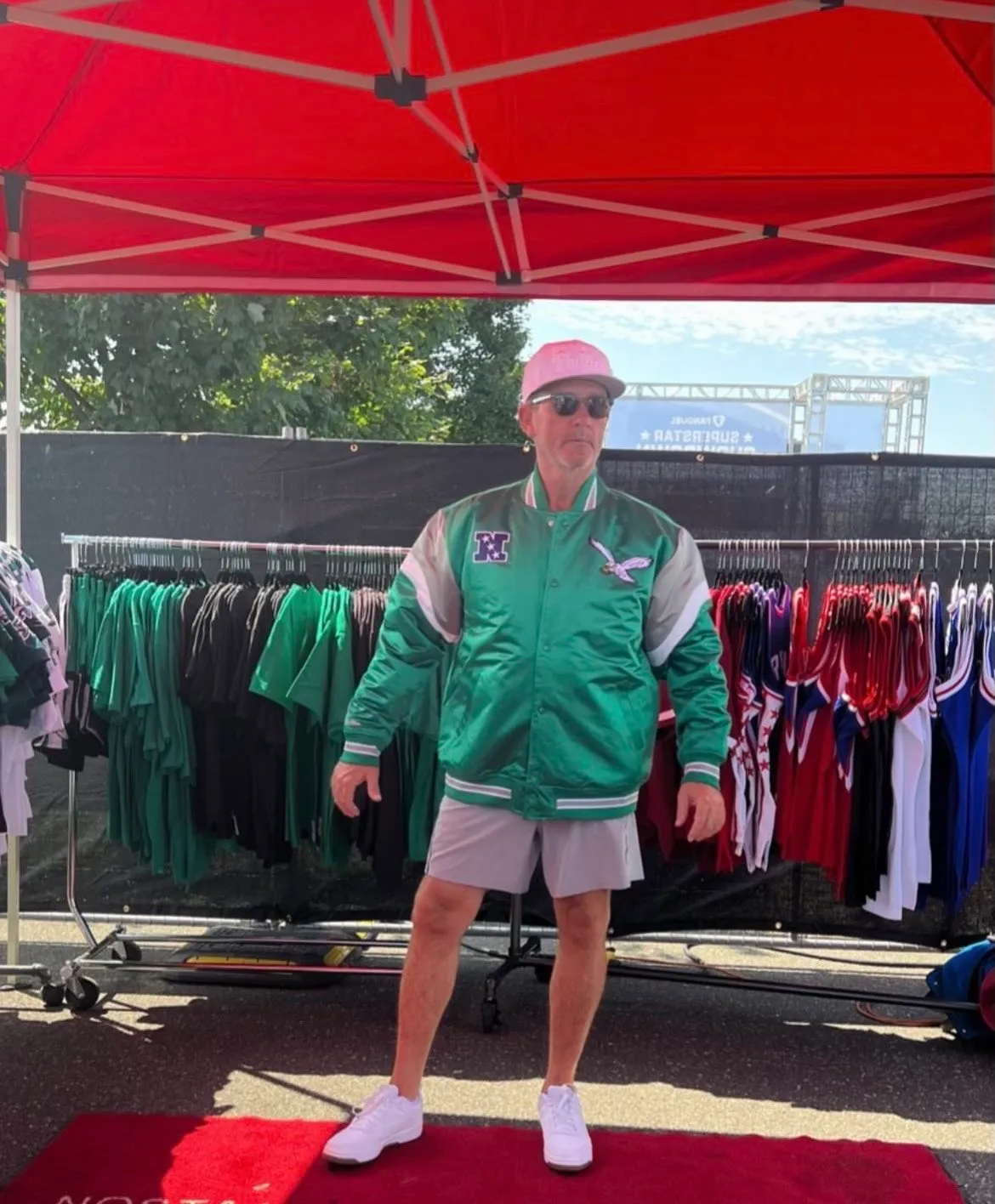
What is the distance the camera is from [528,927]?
15.0 feet

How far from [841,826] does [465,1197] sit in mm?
1870

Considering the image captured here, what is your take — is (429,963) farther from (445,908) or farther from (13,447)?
(13,447)

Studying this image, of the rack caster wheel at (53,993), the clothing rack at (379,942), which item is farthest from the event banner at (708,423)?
the rack caster wheel at (53,993)

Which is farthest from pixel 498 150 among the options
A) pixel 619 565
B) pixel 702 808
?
pixel 702 808

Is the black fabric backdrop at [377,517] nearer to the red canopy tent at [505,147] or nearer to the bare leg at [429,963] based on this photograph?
the red canopy tent at [505,147]

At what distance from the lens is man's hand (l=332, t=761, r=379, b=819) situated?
8.86ft

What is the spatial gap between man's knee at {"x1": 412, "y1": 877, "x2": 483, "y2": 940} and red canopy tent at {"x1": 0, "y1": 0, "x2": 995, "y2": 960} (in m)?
1.96

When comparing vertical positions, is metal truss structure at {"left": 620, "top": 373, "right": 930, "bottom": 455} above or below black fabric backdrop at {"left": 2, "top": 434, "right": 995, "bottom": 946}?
above

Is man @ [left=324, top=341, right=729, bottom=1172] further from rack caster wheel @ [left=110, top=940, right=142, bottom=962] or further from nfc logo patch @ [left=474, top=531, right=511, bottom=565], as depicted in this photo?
A: rack caster wheel @ [left=110, top=940, right=142, bottom=962]

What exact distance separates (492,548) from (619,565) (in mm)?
332

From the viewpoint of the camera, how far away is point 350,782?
271cm

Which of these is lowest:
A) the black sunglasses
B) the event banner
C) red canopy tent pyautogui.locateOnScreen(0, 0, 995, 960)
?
the black sunglasses

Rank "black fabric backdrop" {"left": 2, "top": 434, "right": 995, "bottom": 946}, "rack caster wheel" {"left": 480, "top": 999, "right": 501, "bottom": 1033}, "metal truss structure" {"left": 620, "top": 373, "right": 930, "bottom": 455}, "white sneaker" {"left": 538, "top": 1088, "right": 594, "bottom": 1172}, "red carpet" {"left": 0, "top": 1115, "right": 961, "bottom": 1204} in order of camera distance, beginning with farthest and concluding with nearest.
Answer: "metal truss structure" {"left": 620, "top": 373, "right": 930, "bottom": 455}
"black fabric backdrop" {"left": 2, "top": 434, "right": 995, "bottom": 946}
"rack caster wheel" {"left": 480, "top": 999, "right": 501, "bottom": 1033}
"white sneaker" {"left": 538, "top": 1088, "right": 594, "bottom": 1172}
"red carpet" {"left": 0, "top": 1115, "right": 961, "bottom": 1204}

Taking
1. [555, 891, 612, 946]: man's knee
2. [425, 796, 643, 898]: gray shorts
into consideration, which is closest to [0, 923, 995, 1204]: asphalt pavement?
[555, 891, 612, 946]: man's knee
